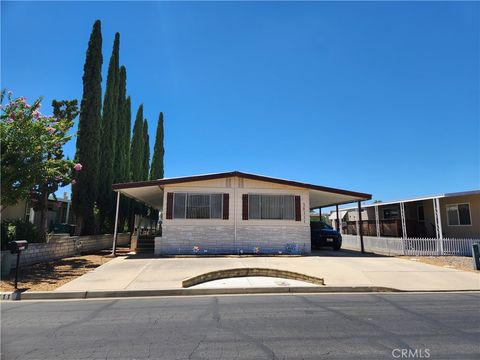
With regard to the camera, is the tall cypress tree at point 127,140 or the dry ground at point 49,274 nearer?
the dry ground at point 49,274

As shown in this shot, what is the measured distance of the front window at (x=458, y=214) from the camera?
63.5 feet

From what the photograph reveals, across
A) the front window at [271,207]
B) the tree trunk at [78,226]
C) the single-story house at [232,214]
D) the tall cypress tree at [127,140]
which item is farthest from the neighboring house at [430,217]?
the tall cypress tree at [127,140]

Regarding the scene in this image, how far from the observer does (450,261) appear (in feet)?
50.0

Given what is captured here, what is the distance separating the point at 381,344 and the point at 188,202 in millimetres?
12506

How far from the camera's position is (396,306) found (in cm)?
755

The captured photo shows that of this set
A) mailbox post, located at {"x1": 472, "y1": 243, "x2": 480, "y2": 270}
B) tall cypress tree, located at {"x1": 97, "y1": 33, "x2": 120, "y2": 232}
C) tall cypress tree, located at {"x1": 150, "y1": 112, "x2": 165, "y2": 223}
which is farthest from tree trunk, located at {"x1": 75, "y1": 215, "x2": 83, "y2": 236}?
mailbox post, located at {"x1": 472, "y1": 243, "x2": 480, "y2": 270}

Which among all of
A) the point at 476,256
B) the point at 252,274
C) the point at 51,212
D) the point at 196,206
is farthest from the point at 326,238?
the point at 51,212

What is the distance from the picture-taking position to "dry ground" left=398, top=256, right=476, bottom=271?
14.0 metres

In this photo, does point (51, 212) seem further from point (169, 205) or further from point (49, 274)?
point (49, 274)

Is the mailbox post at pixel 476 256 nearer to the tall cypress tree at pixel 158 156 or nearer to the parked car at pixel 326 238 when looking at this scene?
the parked car at pixel 326 238

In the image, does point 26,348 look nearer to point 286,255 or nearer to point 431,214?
point 286,255

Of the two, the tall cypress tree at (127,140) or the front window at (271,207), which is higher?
the tall cypress tree at (127,140)

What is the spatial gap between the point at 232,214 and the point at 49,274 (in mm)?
8015

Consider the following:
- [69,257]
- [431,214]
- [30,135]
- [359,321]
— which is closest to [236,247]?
[69,257]
